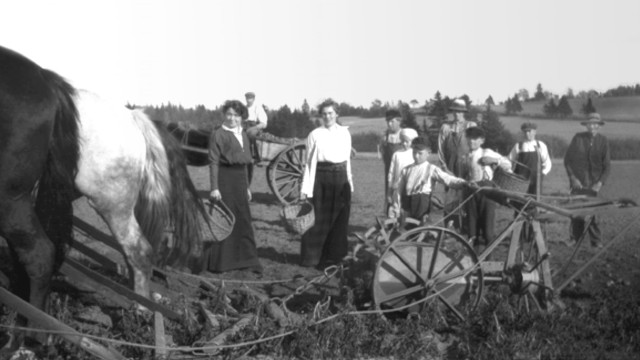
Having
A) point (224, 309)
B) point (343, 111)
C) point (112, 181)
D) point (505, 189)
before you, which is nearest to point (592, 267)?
point (505, 189)

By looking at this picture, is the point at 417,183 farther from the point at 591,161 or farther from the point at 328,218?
the point at 591,161

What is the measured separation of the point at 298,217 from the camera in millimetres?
7473

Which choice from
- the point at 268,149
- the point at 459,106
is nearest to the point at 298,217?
the point at 459,106

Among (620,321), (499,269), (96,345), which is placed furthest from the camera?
(499,269)

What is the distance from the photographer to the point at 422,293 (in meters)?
5.68

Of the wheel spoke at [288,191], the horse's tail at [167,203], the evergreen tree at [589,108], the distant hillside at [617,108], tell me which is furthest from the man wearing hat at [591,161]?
the wheel spoke at [288,191]

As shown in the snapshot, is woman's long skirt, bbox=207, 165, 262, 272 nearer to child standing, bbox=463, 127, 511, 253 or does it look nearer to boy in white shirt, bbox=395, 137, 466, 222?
boy in white shirt, bbox=395, 137, 466, 222

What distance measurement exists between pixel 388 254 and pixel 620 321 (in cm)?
167

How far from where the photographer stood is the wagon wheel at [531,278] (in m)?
5.75

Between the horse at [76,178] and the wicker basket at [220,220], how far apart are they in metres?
0.79

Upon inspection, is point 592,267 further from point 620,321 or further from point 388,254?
point 388,254

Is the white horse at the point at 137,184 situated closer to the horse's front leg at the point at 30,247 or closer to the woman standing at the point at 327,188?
the horse's front leg at the point at 30,247

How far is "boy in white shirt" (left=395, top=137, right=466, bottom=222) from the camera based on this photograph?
289 inches

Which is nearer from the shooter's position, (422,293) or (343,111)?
(422,293)
